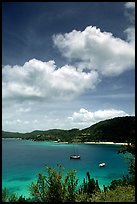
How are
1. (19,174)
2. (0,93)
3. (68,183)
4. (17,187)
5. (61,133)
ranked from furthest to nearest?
1. (61,133)
2. (19,174)
3. (17,187)
4. (68,183)
5. (0,93)

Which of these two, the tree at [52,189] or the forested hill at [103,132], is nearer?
the tree at [52,189]

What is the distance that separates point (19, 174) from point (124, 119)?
40753 mm

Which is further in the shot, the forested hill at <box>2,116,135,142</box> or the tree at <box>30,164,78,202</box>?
the forested hill at <box>2,116,135,142</box>

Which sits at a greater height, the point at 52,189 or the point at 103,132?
the point at 52,189

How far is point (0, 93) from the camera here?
2916mm

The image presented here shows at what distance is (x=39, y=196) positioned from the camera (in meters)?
8.70

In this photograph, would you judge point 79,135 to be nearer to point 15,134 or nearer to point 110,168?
point 110,168

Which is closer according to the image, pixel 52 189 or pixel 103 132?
pixel 52 189

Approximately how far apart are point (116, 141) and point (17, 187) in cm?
4791

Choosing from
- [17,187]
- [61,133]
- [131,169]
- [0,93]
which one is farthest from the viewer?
[61,133]

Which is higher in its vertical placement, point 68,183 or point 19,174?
point 68,183

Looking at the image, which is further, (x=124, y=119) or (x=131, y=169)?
(x=124, y=119)

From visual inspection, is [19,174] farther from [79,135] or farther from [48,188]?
[79,135]

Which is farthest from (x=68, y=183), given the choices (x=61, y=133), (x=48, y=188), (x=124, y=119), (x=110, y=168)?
(x=61, y=133)
